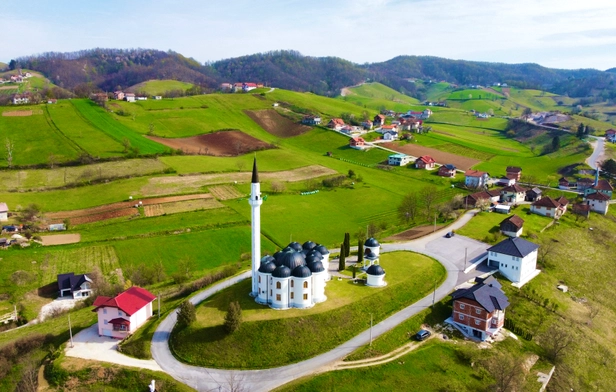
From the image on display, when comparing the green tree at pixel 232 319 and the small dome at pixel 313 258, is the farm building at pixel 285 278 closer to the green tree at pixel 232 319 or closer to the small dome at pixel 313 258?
the small dome at pixel 313 258

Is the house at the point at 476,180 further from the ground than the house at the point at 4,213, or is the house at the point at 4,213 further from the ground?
the house at the point at 476,180

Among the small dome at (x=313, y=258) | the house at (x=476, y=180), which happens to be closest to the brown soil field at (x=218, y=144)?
the house at (x=476, y=180)

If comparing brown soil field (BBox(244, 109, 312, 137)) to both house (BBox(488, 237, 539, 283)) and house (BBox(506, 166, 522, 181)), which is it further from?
house (BBox(488, 237, 539, 283))

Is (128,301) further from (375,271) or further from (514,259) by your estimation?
(514,259)

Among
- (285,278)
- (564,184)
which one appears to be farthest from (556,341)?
(564,184)

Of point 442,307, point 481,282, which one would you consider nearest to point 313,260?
point 442,307

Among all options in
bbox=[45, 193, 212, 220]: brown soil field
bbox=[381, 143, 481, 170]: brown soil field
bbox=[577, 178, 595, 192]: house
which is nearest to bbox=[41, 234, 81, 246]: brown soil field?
bbox=[45, 193, 212, 220]: brown soil field
